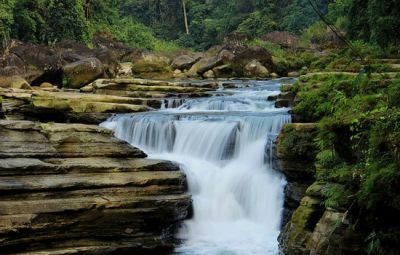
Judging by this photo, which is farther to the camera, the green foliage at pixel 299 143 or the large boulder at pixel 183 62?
the large boulder at pixel 183 62

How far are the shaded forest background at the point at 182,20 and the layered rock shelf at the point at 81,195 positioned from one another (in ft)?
18.0

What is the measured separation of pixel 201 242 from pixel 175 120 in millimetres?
3956

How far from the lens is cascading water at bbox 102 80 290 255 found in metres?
9.31

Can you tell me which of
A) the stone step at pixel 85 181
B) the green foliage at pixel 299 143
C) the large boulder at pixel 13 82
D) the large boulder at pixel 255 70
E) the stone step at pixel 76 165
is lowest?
the stone step at pixel 85 181

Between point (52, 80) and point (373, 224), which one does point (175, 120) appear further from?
point (52, 80)

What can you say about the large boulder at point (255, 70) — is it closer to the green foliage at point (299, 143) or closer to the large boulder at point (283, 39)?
the large boulder at point (283, 39)

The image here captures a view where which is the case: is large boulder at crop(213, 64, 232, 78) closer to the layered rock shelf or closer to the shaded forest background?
the shaded forest background

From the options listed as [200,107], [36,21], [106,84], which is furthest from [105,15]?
[200,107]

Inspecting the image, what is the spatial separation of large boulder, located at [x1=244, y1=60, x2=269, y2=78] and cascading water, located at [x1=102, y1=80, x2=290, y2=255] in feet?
36.5

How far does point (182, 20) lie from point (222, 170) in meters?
47.9

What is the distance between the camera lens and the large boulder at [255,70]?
79.8 ft

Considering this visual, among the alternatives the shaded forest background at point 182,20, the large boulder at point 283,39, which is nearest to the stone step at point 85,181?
the shaded forest background at point 182,20

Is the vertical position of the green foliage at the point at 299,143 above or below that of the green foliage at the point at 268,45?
below

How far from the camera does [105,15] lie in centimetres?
4512
